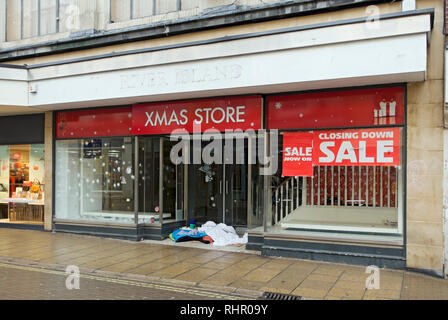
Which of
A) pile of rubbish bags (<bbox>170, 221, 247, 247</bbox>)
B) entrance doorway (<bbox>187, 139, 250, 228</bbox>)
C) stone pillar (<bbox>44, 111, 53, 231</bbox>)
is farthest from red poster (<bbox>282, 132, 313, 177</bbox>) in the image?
stone pillar (<bbox>44, 111, 53, 231</bbox>)

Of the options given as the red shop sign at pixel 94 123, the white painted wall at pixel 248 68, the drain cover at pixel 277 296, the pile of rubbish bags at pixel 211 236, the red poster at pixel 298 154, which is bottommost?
the drain cover at pixel 277 296

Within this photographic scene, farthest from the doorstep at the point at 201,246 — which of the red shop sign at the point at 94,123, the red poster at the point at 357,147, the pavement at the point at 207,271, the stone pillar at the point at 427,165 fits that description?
the stone pillar at the point at 427,165

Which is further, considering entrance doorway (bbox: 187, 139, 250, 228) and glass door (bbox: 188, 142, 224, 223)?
glass door (bbox: 188, 142, 224, 223)

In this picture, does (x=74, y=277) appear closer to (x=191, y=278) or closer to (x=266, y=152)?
(x=191, y=278)

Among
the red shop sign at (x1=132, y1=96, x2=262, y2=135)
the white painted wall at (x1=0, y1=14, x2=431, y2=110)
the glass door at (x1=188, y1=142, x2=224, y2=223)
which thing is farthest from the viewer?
the glass door at (x1=188, y1=142, x2=224, y2=223)

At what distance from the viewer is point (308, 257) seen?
322 inches

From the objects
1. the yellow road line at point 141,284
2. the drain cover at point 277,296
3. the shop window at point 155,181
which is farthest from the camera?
the shop window at point 155,181

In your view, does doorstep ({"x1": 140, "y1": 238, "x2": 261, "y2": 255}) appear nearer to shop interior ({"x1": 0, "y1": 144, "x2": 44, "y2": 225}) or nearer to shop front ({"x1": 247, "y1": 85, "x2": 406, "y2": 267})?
shop front ({"x1": 247, "y1": 85, "x2": 406, "y2": 267})

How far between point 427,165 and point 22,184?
11013 mm

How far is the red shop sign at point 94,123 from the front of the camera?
10.5m

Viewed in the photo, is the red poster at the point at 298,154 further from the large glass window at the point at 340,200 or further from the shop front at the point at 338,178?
the large glass window at the point at 340,200

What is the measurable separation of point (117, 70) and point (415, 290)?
7.41 m

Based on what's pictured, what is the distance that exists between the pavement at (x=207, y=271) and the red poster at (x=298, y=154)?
1.82 meters

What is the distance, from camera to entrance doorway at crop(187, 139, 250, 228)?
35.9 feet
